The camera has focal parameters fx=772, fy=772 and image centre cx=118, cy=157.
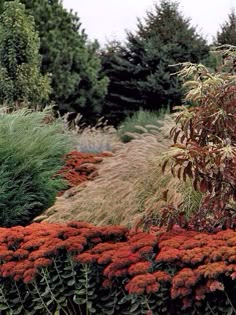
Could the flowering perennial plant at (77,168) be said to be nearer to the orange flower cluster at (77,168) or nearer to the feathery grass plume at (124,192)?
the orange flower cluster at (77,168)

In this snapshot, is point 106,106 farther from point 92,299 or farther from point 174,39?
point 92,299

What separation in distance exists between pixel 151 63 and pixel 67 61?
161 inches

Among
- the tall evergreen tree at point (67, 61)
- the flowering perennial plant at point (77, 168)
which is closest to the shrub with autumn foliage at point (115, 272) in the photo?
the flowering perennial plant at point (77, 168)

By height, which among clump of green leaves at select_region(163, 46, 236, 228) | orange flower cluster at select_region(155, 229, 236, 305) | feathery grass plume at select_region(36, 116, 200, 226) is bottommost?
feathery grass plume at select_region(36, 116, 200, 226)

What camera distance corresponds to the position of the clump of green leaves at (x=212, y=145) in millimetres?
4691

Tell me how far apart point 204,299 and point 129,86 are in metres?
21.6

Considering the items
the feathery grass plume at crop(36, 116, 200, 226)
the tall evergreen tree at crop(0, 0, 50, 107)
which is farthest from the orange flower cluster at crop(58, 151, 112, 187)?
the tall evergreen tree at crop(0, 0, 50, 107)

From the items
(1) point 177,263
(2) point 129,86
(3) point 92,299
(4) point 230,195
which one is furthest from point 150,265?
(2) point 129,86

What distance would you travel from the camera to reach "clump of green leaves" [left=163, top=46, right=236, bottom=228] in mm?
4691

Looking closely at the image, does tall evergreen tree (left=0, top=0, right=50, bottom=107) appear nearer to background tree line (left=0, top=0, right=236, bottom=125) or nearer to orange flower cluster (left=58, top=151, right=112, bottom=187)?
background tree line (left=0, top=0, right=236, bottom=125)

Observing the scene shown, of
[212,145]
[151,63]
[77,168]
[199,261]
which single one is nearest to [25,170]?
[77,168]

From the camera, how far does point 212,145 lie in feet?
16.0

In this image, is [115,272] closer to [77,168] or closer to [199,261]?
[199,261]

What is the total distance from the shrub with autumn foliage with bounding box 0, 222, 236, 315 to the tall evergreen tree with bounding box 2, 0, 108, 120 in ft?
56.2
